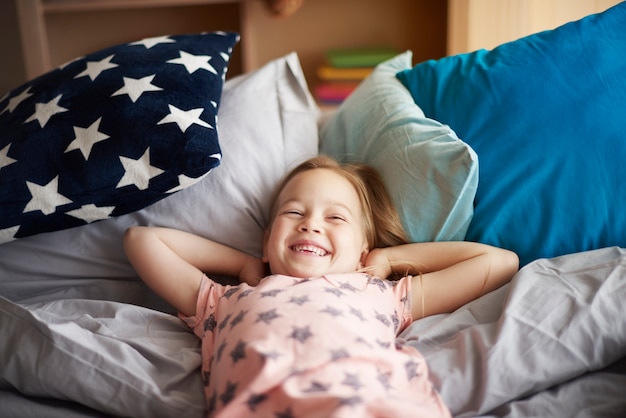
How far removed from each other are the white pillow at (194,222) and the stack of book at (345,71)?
1.17 metres

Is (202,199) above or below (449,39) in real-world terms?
below

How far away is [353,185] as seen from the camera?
1.09 m

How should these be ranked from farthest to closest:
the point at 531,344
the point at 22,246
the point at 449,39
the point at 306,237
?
the point at 449,39 < the point at 22,246 < the point at 306,237 < the point at 531,344

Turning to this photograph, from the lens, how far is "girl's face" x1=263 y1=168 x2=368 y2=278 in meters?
0.99

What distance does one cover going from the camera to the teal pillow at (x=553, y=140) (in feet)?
3.34

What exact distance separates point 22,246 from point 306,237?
1.68 feet

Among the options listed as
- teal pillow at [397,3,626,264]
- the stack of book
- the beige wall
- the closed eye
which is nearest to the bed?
teal pillow at [397,3,626,264]

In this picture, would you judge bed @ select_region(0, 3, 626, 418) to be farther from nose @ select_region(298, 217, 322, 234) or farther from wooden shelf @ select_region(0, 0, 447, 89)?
wooden shelf @ select_region(0, 0, 447, 89)

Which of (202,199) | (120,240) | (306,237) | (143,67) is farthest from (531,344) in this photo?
(143,67)

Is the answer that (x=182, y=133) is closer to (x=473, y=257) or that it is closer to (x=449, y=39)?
(x=473, y=257)

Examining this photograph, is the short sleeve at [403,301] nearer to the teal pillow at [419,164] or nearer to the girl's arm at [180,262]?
the teal pillow at [419,164]

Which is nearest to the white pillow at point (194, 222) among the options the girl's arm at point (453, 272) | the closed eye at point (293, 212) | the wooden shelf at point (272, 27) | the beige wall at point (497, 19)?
the closed eye at point (293, 212)

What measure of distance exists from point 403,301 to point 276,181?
35 centimetres

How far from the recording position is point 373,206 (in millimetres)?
1082
